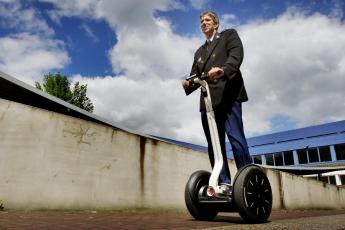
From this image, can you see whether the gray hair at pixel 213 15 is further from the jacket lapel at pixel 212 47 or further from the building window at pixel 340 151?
the building window at pixel 340 151

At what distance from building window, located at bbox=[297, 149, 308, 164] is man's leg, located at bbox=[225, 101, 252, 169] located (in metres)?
44.9

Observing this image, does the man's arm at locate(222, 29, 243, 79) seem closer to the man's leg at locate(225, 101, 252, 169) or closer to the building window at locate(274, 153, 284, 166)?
the man's leg at locate(225, 101, 252, 169)

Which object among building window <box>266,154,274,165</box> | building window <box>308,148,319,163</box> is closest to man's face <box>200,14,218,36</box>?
building window <box>308,148,319,163</box>

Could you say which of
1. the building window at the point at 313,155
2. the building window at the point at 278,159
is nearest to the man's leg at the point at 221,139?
the building window at the point at 313,155

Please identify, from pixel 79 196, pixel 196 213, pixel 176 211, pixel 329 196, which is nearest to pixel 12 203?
pixel 79 196

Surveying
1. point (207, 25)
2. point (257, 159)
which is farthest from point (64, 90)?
point (207, 25)

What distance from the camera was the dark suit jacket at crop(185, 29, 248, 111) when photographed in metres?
3.14

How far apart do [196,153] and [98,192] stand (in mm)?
2823

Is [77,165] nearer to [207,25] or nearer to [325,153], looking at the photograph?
[207,25]

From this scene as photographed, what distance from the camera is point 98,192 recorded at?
5.77 m

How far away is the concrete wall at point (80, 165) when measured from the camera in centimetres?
491

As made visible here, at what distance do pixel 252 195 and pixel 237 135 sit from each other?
0.56 m

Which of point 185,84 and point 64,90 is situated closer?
point 185,84

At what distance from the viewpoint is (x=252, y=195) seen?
2920 mm
